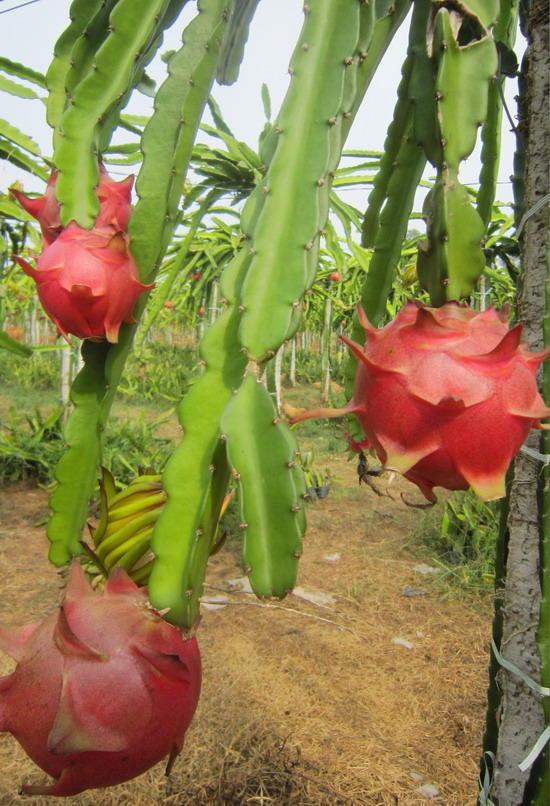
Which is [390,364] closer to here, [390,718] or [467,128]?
[467,128]

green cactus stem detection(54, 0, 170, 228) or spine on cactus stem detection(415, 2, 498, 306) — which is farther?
green cactus stem detection(54, 0, 170, 228)

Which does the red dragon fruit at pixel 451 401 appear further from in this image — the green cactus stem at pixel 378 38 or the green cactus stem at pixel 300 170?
the green cactus stem at pixel 378 38

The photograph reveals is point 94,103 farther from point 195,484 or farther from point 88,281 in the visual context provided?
point 195,484

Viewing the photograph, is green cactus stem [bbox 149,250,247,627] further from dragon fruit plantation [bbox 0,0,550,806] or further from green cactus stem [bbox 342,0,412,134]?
green cactus stem [bbox 342,0,412,134]

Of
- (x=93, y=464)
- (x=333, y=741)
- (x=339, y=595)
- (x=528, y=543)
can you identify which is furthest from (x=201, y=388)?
(x=339, y=595)

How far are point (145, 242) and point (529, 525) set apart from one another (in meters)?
0.54

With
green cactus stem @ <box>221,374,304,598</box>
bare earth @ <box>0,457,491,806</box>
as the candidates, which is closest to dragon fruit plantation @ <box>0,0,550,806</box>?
Result: green cactus stem @ <box>221,374,304,598</box>

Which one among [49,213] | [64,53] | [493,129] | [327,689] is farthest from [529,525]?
[327,689]

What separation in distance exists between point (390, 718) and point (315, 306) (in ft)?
24.1

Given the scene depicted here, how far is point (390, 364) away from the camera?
56 centimetres

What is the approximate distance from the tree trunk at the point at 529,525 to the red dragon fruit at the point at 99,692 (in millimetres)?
361

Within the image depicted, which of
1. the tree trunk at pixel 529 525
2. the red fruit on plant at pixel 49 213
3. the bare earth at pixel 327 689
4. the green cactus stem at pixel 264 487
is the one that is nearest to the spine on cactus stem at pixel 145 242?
the red fruit on plant at pixel 49 213

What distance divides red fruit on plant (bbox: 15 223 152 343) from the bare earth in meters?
1.17

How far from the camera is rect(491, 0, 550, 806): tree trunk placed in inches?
28.0
